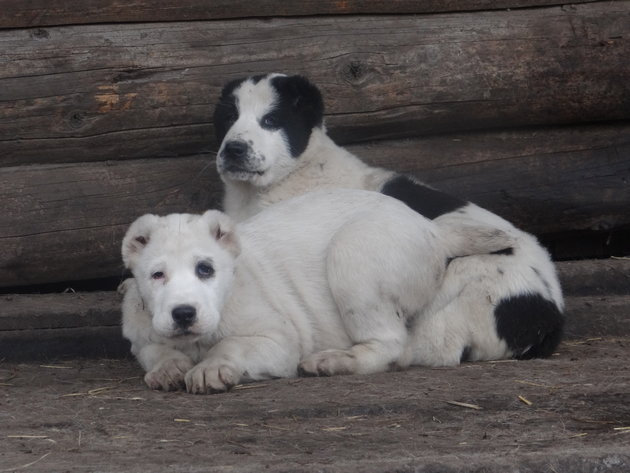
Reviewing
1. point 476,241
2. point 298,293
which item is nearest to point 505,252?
point 476,241

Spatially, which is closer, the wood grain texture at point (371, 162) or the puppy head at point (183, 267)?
the puppy head at point (183, 267)

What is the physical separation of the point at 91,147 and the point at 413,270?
252 centimetres

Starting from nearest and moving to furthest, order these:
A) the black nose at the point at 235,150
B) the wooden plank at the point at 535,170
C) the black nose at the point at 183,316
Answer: the black nose at the point at 183,316 → the black nose at the point at 235,150 → the wooden plank at the point at 535,170

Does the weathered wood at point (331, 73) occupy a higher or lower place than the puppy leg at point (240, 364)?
higher

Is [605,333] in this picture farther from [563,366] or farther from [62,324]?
[62,324]

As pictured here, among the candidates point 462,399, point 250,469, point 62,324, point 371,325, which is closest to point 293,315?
point 371,325

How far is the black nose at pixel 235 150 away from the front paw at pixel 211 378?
80.3 inches

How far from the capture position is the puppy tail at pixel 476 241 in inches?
248

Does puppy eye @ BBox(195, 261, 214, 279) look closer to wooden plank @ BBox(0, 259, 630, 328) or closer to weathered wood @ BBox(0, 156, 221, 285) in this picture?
wooden plank @ BBox(0, 259, 630, 328)

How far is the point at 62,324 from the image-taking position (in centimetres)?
709

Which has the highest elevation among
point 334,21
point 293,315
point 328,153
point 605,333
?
point 334,21

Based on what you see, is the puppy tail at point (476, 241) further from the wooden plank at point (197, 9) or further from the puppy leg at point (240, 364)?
the wooden plank at point (197, 9)

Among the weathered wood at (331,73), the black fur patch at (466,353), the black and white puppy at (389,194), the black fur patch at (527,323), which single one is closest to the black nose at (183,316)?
the black and white puppy at (389,194)

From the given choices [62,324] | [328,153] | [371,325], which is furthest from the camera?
[328,153]
